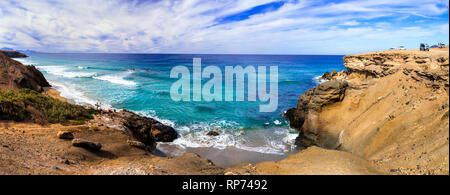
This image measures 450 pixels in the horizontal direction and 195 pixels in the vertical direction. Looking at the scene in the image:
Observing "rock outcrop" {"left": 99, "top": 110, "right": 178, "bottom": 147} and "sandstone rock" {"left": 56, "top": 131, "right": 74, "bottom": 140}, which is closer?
"sandstone rock" {"left": 56, "top": 131, "right": 74, "bottom": 140}

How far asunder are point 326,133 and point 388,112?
3893 mm

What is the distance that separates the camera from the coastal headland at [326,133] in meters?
7.89

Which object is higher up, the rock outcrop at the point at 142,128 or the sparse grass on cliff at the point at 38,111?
the sparse grass on cliff at the point at 38,111

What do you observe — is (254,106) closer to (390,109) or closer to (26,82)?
(390,109)

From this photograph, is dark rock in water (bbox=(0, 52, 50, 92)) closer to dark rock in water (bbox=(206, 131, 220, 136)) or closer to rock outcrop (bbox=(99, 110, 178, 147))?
rock outcrop (bbox=(99, 110, 178, 147))

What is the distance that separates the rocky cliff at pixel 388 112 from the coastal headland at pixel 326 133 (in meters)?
0.05

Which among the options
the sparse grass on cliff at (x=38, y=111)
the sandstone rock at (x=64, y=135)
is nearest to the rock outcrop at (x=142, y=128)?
the sparse grass on cliff at (x=38, y=111)

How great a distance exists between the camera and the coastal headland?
789cm

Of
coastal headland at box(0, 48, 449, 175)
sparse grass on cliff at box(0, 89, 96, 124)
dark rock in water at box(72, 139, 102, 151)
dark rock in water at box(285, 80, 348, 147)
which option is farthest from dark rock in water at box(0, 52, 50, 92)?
dark rock in water at box(285, 80, 348, 147)

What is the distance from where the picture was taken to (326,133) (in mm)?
14391

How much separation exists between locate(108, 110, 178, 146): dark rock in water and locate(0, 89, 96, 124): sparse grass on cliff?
213 cm

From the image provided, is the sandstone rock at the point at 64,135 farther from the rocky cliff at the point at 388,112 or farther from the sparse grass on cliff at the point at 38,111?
the rocky cliff at the point at 388,112
